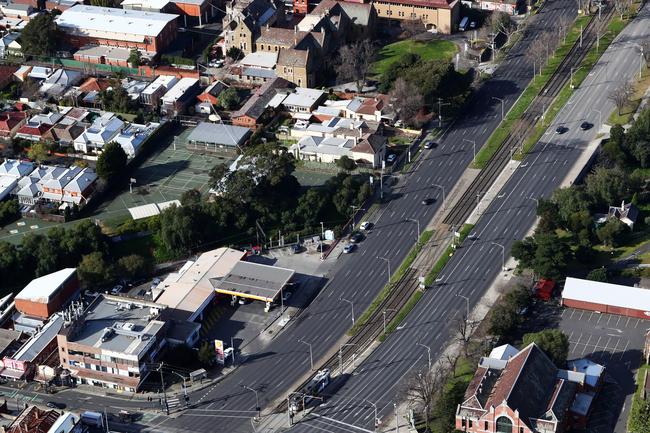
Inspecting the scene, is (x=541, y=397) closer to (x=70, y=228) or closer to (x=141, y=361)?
(x=141, y=361)

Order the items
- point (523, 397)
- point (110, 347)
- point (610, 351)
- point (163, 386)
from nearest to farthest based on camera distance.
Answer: point (523, 397) → point (163, 386) → point (110, 347) → point (610, 351)

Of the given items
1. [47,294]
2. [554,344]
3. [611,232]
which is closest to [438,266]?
[611,232]

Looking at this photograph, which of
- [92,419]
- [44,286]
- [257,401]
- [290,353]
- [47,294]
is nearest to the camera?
[92,419]

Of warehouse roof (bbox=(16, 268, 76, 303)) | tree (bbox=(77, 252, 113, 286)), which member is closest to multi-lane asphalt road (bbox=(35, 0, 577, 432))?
warehouse roof (bbox=(16, 268, 76, 303))

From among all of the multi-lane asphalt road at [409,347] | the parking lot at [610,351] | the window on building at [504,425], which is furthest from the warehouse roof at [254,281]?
the window on building at [504,425]

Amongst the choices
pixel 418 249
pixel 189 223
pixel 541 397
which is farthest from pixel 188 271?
pixel 541 397

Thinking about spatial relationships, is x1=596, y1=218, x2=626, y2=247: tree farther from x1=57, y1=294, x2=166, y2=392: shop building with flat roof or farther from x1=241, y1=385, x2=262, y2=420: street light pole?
x1=57, y1=294, x2=166, y2=392: shop building with flat roof

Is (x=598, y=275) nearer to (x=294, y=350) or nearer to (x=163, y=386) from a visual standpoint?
(x=294, y=350)
